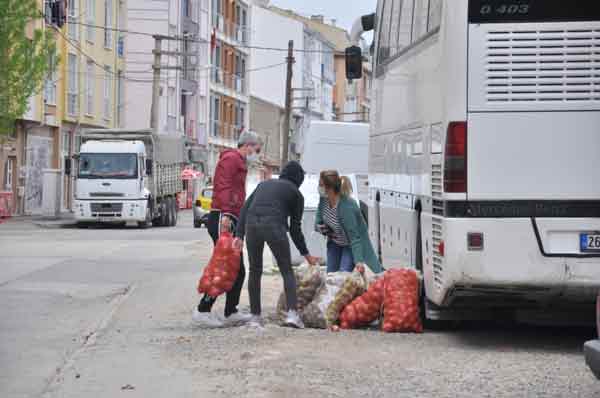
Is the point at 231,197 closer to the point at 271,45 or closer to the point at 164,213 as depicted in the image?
the point at 164,213

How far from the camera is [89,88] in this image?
204 feet

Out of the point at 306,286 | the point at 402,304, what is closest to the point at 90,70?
the point at 306,286

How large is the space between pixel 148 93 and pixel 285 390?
63.4 metres

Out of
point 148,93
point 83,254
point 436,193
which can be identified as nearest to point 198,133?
point 148,93

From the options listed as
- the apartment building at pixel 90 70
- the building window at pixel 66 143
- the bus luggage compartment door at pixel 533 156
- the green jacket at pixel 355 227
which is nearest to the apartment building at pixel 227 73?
the apartment building at pixel 90 70

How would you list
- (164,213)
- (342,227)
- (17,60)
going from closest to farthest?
(342,227), (17,60), (164,213)

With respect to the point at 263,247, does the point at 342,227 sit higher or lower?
higher

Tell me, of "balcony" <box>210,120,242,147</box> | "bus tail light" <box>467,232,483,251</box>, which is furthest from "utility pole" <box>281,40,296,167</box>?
"bus tail light" <box>467,232,483,251</box>

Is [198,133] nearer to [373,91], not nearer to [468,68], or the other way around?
[373,91]

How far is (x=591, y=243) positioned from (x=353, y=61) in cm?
676

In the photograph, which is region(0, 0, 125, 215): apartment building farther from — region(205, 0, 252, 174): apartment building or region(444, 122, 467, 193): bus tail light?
region(444, 122, 467, 193): bus tail light

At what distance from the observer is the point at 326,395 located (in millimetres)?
9180

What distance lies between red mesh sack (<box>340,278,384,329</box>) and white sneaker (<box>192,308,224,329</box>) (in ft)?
3.91

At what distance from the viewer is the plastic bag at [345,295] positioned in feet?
45.4
